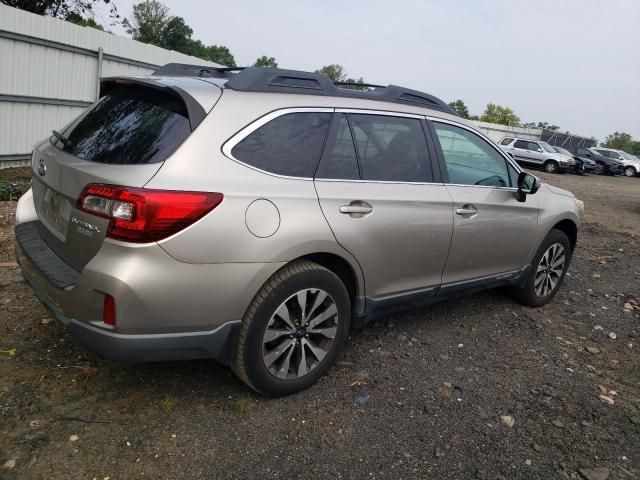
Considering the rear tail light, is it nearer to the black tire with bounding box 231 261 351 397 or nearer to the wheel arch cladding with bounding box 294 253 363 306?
the black tire with bounding box 231 261 351 397

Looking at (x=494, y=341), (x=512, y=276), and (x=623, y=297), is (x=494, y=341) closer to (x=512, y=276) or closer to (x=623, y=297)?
(x=512, y=276)

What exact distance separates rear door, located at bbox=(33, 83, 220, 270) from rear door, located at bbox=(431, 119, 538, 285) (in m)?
1.85

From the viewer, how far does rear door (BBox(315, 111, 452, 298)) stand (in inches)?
122

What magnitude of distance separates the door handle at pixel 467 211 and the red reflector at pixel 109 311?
2.33 m

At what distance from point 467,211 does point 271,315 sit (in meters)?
1.73

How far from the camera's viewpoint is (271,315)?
2814 mm

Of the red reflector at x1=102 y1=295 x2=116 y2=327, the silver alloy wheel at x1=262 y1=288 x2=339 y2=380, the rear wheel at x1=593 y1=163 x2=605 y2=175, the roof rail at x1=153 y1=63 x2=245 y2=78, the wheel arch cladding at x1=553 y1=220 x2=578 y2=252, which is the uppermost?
the roof rail at x1=153 y1=63 x2=245 y2=78

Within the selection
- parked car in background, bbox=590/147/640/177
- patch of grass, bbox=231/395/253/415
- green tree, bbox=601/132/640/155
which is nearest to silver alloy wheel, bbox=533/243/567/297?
patch of grass, bbox=231/395/253/415

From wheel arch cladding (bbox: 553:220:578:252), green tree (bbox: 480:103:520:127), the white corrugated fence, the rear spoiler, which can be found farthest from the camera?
green tree (bbox: 480:103:520:127)

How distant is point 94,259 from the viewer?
2.49m

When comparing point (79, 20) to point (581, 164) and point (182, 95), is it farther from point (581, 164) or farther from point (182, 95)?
point (581, 164)

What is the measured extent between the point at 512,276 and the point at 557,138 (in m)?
42.5

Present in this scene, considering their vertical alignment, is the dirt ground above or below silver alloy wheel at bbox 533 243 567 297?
below

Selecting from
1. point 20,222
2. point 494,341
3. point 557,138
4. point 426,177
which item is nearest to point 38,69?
point 20,222
